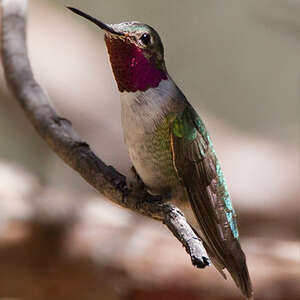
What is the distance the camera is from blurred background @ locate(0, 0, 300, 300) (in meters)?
2.30

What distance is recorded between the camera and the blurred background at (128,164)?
90.4 inches

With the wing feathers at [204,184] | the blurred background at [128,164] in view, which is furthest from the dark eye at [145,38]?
the blurred background at [128,164]

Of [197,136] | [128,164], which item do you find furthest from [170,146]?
[128,164]

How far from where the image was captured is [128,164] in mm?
3121

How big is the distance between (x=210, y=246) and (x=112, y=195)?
39cm

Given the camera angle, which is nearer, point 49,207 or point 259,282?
point 259,282

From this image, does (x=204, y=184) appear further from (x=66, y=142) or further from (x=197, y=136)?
(x=66, y=142)

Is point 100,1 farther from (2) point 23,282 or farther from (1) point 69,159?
(2) point 23,282

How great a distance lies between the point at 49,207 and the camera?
334cm

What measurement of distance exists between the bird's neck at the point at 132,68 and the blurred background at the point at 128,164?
0.25 m

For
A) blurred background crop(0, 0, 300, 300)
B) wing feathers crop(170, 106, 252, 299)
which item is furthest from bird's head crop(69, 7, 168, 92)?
blurred background crop(0, 0, 300, 300)

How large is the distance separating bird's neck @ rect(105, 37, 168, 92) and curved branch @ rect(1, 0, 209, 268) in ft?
0.87

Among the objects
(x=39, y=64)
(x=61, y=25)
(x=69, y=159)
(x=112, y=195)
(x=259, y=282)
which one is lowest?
(x=112, y=195)

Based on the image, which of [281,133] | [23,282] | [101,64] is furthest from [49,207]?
[281,133]
